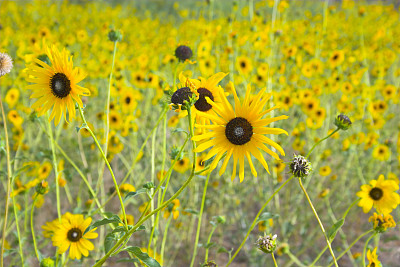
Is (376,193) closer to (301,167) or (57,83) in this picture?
(301,167)

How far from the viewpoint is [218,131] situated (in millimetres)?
847

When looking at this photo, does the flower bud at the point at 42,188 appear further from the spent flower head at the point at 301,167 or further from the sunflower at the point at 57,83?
the spent flower head at the point at 301,167

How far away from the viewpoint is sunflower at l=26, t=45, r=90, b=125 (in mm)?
836

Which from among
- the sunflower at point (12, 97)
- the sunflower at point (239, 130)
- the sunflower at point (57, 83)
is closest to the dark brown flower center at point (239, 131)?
the sunflower at point (239, 130)

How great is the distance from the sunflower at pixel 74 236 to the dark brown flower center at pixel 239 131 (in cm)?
67

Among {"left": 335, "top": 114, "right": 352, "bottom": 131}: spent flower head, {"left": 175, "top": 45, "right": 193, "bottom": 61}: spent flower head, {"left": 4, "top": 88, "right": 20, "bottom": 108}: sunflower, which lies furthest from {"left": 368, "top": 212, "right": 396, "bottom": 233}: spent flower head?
{"left": 4, "top": 88, "right": 20, "bottom": 108}: sunflower

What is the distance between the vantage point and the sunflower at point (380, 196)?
1.25 metres

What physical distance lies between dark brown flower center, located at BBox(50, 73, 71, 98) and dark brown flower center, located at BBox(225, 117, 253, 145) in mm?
443

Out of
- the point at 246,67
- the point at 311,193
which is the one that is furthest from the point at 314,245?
the point at 246,67

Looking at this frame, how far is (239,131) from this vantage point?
0.83 m

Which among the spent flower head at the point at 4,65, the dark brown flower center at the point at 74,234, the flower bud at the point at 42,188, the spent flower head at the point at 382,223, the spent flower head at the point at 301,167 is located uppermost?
the spent flower head at the point at 4,65

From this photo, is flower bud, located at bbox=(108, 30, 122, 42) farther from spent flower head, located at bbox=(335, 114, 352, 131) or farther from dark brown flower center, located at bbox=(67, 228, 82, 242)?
spent flower head, located at bbox=(335, 114, 352, 131)

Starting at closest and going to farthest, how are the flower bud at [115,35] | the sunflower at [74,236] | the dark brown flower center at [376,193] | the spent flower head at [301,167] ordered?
the spent flower head at [301,167] < the sunflower at [74,236] < the dark brown flower center at [376,193] < the flower bud at [115,35]

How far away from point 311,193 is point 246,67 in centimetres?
116
